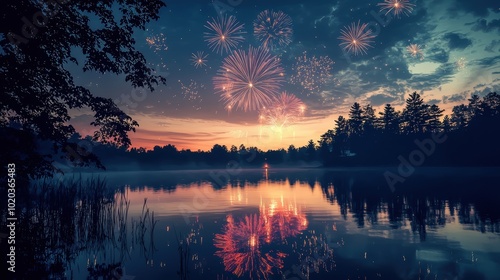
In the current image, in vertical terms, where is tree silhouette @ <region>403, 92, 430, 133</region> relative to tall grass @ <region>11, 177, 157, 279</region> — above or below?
above

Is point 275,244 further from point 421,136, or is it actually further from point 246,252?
point 421,136

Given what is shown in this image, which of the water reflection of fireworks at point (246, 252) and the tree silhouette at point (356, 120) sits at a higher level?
the tree silhouette at point (356, 120)

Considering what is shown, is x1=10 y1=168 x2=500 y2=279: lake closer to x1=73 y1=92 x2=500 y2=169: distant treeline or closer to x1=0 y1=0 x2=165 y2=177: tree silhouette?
x1=0 y1=0 x2=165 y2=177: tree silhouette

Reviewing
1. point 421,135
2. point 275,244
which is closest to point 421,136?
point 421,135

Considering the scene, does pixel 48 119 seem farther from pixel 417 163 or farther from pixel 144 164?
pixel 144 164

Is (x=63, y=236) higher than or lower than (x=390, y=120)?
lower

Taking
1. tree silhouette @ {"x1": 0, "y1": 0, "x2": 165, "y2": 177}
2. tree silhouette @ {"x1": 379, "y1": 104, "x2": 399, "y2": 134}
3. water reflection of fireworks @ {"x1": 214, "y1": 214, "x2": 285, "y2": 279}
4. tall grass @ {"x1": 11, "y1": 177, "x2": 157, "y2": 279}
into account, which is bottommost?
water reflection of fireworks @ {"x1": 214, "y1": 214, "x2": 285, "y2": 279}

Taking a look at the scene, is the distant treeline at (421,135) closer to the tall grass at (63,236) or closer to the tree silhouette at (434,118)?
the tree silhouette at (434,118)

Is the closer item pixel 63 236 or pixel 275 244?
pixel 275 244

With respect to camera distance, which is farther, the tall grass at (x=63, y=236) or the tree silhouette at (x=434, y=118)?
the tree silhouette at (x=434, y=118)

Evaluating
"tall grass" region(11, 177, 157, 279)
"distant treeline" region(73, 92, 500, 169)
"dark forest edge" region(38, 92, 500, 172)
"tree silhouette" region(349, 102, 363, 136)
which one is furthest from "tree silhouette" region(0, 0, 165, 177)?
"tree silhouette" region(349, 102, 363, 136)

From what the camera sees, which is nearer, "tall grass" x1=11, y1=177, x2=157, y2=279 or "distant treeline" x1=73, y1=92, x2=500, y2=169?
"tall grass" x1=11, y1=177, x2=157, y2=279

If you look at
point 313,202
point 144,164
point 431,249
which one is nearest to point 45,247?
point 431,249

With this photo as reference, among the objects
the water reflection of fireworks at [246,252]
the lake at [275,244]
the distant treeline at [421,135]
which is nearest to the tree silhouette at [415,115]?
the distant treeline at [421,135]
